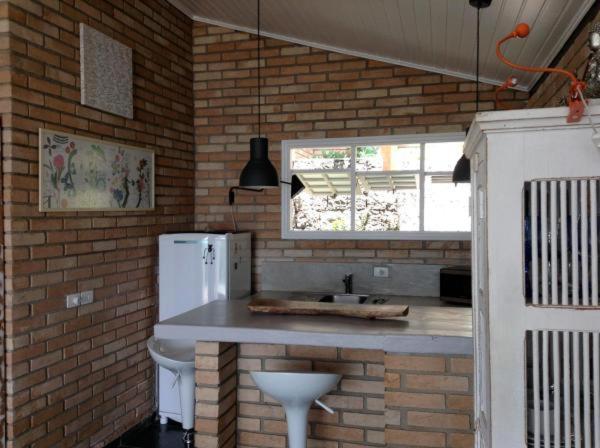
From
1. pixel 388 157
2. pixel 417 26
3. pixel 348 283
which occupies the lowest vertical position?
pixel 348 283

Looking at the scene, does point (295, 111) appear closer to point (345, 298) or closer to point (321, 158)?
point (321, 158)

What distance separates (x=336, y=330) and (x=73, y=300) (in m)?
1.84

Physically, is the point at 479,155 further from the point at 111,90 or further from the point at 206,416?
the point at 111,90

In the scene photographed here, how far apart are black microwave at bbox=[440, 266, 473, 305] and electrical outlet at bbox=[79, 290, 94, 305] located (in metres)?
2.52

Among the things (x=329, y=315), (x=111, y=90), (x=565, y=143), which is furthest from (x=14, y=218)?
(x=565, y=143)

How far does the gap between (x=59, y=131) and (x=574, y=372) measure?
9.73 feet

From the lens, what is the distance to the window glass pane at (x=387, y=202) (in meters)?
4.31

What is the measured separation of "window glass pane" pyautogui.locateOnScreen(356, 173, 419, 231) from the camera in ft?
14.1

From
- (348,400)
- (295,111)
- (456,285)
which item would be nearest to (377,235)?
(456,285)

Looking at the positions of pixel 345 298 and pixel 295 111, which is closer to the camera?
pixel 345 298

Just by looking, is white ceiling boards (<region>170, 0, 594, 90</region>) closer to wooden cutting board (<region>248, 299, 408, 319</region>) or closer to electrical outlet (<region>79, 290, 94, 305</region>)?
wooden cutting board (<region>248, 299, 408, 319</region>)

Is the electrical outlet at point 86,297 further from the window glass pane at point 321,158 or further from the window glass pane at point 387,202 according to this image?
the window glass pane at point 387,202

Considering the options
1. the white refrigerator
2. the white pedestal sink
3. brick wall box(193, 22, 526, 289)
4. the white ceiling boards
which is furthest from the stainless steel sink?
the white ceiling boards

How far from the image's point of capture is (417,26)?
323cm
